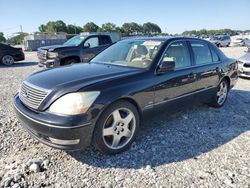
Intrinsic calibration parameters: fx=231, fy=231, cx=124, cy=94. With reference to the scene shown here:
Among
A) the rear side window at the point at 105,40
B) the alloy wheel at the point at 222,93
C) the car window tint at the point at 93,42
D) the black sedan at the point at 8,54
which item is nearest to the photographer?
the alloy wheel at the point at 222,93

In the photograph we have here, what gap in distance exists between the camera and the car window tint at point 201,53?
450 cm

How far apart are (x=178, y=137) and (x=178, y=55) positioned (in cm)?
144

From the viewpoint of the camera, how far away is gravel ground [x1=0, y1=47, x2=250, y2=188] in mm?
2703

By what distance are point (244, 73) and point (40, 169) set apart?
8275 mm

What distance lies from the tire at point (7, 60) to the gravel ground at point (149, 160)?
1087 centimetres

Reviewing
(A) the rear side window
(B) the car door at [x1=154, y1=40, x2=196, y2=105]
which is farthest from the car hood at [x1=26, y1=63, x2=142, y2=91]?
(A) the rear side window

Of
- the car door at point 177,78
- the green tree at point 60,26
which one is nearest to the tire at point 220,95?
the car door at point 177,78

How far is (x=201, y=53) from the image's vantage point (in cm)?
470

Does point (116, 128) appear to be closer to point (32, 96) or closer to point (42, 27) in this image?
point (32, 96)

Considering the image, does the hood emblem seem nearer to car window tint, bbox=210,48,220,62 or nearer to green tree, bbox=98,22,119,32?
car window tint, bbox=210,48,220,62

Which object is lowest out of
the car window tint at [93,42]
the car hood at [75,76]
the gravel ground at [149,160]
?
the gravel ground at [149,160]

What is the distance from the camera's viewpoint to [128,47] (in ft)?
14.0

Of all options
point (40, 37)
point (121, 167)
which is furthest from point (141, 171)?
point (40, 37)

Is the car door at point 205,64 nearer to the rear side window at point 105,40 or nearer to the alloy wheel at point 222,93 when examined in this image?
the alloy wheel at point 222,93
